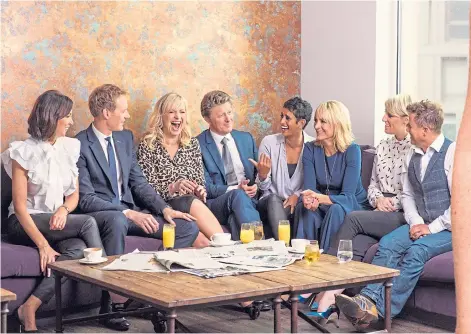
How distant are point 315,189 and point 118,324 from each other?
1532mm

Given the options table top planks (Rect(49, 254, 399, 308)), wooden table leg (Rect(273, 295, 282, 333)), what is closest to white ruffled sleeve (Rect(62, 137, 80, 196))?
table top planks (Rect(49, 254, 399, 308))

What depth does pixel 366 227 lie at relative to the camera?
461 cm

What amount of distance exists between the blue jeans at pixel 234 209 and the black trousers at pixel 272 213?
6cm

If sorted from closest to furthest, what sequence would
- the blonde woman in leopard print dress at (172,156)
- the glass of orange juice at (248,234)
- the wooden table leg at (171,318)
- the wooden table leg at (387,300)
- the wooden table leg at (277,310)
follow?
the wooden table leg at (171,318), the wooden table leg at (277,310), the wooden table leg at (387,300), the glass of orange juice at (248,234), the blonde woman in leopard print dress at (172,156)

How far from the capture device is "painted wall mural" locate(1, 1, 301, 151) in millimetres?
4840

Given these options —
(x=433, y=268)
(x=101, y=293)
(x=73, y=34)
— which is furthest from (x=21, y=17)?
(x=433, y=268)

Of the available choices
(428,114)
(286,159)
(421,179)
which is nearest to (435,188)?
(421,179)

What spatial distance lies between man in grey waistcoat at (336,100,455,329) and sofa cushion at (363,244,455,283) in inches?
1.4

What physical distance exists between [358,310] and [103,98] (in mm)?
1898

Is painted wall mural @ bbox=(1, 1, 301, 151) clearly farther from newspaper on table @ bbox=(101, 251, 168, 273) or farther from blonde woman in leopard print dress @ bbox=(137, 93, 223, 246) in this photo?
newspaper on table @ bbox=(101, 251, 168, 273)

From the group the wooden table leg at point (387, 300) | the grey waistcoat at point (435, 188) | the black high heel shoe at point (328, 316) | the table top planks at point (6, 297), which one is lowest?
the black high heel shoe at point (328, 316)

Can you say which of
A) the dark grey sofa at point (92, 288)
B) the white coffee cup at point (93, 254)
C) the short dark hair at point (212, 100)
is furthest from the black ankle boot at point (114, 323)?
the short dark hair at point (212, 100)

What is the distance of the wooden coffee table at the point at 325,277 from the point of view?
3252mm

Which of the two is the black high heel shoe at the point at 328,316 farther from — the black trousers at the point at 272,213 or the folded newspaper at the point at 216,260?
the black trousers at the point at 272,213
